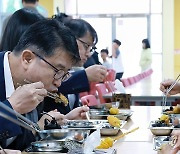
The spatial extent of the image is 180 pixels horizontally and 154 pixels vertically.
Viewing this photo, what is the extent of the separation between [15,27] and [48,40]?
1.31 feet

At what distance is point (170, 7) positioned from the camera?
1118cm

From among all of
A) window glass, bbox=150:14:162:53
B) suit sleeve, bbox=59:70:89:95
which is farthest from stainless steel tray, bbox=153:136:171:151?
window glass, bbox=150:14:162:53

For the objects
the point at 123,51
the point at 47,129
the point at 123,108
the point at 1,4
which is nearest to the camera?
the point at 47,129

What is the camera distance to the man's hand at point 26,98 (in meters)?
1.52

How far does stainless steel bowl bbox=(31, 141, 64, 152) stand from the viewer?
166 cm

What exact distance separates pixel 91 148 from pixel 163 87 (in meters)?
1.31

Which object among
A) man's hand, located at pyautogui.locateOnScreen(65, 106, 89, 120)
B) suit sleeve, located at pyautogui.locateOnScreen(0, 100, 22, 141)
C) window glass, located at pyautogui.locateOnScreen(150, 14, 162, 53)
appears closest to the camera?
suit sleeve, located at pyautogui.locateOnScreen(0, 100, 22, 141)

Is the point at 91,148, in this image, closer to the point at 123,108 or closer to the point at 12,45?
the point at 12,45

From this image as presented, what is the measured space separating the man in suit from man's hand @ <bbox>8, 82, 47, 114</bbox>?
12cm

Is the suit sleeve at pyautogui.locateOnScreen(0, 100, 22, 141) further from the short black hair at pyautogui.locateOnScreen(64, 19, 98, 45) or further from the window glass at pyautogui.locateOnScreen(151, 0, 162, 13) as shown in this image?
the window glass at pyautogui.locateOnScreen(151, 0, 162, 13)

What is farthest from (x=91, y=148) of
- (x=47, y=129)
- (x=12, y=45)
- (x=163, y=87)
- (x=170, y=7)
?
(x=170, y=7)

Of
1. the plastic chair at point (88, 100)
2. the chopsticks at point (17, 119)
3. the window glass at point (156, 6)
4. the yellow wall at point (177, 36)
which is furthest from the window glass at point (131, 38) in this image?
the chopsticks at point (17, 119)

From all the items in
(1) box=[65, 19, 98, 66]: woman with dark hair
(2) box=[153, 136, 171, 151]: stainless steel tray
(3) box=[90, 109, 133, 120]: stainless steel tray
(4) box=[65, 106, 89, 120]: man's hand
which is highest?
(1) box=[65, 19, 98, 66]: woman with dark hair

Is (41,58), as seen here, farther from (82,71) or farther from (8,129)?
(82,71)
